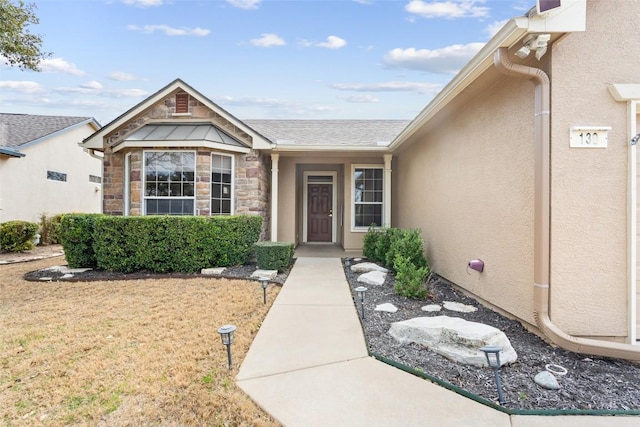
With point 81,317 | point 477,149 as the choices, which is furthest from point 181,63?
point 477,149

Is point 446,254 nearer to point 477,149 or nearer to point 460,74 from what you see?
point 477,149

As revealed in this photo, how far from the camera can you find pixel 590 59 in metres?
3.27

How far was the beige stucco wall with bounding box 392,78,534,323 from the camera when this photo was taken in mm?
3684

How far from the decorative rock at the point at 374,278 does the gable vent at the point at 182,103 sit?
20.2ft

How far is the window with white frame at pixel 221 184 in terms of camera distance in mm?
7812

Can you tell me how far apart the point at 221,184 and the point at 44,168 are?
10.4 meters

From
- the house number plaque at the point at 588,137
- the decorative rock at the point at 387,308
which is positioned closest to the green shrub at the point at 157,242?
the decorative rock at the point at 387,308

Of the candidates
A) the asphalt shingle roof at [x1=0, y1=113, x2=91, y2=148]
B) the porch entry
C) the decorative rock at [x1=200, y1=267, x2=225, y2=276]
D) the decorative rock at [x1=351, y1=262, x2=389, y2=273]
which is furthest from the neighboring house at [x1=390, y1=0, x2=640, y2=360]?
the asphalt shingle roof at [x1=0, y1=113, x2=91, y2=148]

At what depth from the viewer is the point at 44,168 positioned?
13.1 m

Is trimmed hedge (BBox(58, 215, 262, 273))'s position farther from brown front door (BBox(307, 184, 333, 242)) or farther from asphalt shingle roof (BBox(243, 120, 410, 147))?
brown front door (BBox(307, 184, 333, 242))

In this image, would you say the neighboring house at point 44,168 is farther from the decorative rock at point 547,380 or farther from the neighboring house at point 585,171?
the decorative rock at point 547,380

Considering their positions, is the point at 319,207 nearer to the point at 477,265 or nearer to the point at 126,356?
the point at 477,265

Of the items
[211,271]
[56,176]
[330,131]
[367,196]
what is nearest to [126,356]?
[211,271]

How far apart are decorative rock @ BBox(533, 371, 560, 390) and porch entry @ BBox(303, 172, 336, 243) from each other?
28.5ft
